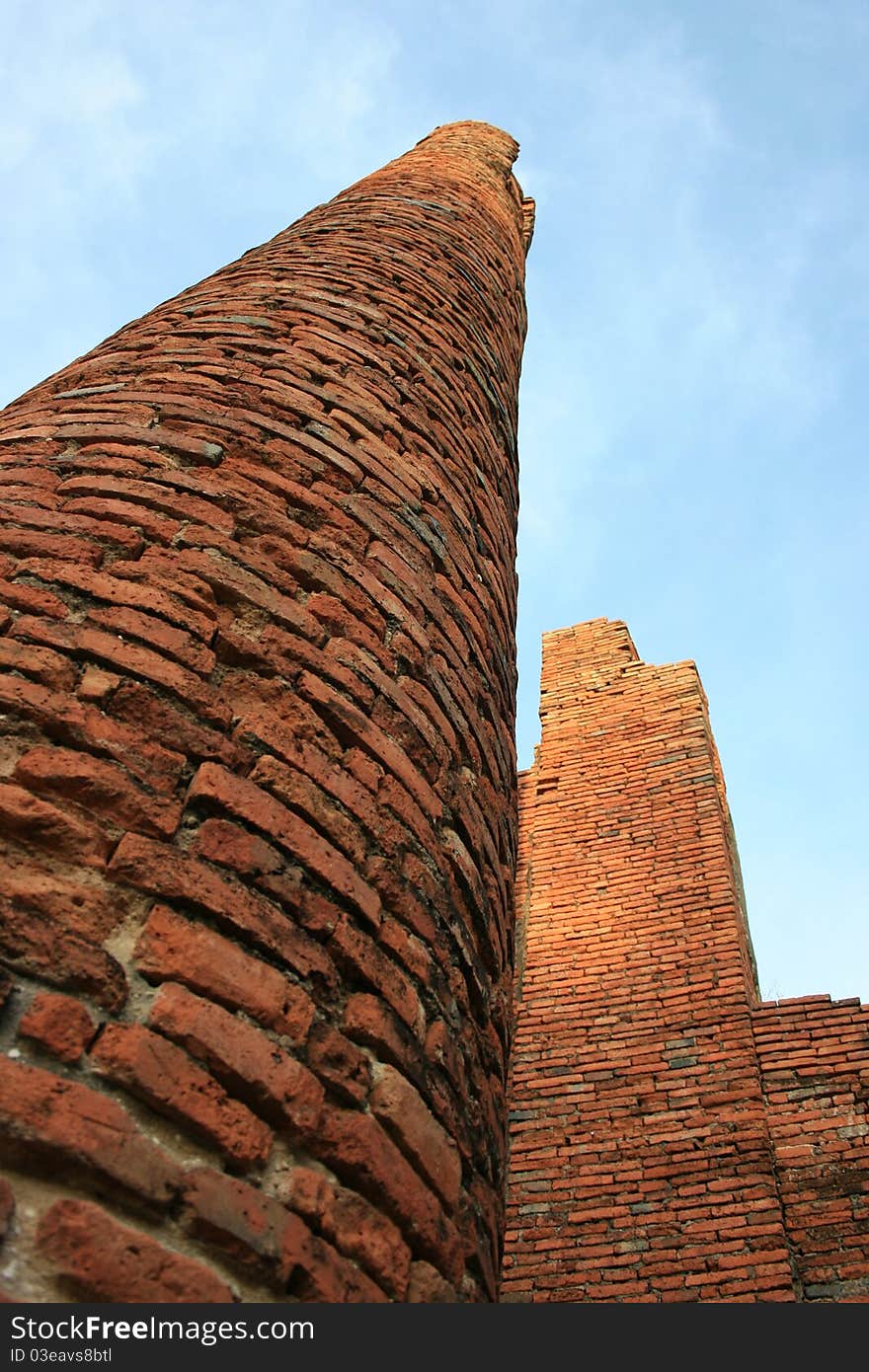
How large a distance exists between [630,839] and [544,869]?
2.10 feet

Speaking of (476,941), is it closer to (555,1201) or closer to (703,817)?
(555,1201)

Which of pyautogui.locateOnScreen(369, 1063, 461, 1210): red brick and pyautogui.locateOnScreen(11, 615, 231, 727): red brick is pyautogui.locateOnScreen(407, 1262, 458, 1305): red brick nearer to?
pyautogui.locateOnScreen(369, 1063, 461, 1210): red brick

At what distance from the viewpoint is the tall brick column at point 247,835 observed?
1214 mm

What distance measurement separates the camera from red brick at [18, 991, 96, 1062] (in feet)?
3.95

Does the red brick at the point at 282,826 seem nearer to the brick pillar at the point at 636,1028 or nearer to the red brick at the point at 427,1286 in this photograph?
the red brick at the point at 427,1286

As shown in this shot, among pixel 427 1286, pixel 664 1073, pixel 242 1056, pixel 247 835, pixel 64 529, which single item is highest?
pixel 664 1073

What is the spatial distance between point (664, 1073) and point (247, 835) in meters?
5.31

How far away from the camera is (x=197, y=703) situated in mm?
1656

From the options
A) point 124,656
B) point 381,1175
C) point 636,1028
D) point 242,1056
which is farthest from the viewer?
point 636,1028

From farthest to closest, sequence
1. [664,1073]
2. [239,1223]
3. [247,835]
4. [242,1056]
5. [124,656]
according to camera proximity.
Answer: [664,1073]
[124,656]
[247,835]
[242,1056]
[239,1223]

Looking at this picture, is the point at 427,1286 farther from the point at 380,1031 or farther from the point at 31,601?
the point at 31,601

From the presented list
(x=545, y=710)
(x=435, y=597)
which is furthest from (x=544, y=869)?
(x=435, y=597)

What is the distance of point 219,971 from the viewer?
4.55 ft

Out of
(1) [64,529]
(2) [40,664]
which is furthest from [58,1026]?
(1) [64,529]
